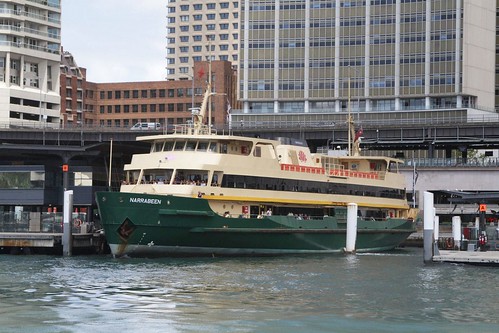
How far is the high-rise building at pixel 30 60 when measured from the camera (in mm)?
157750

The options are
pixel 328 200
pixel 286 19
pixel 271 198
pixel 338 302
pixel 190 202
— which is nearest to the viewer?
pixel 338 302

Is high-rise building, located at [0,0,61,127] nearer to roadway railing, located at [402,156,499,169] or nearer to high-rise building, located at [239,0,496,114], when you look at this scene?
high-rise building, located at [239,0,496,114]

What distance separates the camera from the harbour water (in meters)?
33.7

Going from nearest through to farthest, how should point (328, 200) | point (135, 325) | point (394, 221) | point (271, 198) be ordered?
point (135, 325) < point (271, 198) < point (328, 200) < point (394, 221)

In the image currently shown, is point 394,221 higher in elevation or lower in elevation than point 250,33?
lower

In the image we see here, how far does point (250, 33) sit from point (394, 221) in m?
100

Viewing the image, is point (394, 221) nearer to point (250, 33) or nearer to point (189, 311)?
point (189, 311)

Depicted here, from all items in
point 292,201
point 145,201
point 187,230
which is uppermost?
point 292,201

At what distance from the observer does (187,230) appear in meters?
61.9

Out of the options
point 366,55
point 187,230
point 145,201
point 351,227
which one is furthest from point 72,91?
point 145,201

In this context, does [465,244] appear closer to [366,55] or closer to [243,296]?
[243,296]

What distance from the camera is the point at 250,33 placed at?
569 ft

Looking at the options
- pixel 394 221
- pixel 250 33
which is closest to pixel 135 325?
pixel 394 221

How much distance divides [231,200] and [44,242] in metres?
13.4
